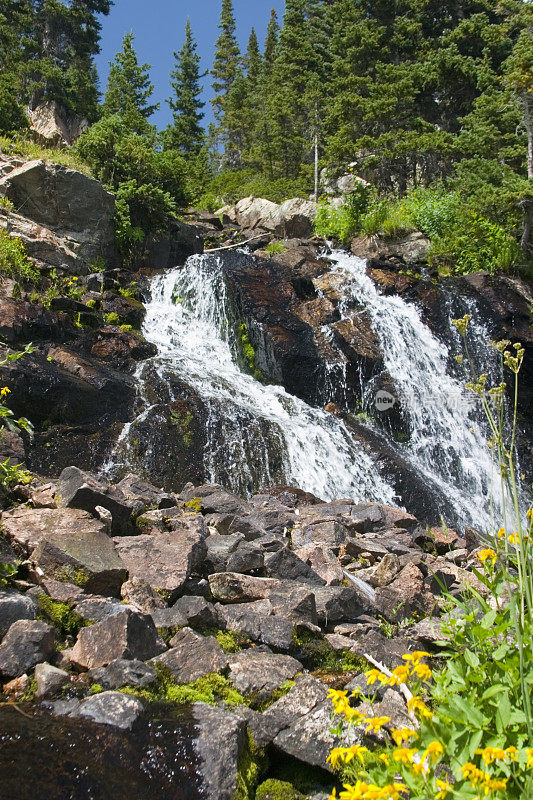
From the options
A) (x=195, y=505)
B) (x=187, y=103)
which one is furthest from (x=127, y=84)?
(x=195, y=505)

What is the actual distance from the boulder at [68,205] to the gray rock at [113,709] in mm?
13262

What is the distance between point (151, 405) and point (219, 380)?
2053mm

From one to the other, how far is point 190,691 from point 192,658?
0.83ft

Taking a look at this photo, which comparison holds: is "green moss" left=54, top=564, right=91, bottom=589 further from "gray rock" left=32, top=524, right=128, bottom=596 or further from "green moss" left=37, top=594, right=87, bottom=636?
"green moss" left=37, top=594, right=87, bottom=636

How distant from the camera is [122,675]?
116 inches

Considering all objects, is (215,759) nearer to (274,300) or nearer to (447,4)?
(274,300)

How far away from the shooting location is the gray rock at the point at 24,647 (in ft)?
9.50

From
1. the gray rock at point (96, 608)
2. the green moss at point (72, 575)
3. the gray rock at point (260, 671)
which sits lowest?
the gray rock at point (260, 671)

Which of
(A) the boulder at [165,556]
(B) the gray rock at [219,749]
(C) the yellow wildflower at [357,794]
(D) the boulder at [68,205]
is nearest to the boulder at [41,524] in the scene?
(A) the boulder at [165,556]

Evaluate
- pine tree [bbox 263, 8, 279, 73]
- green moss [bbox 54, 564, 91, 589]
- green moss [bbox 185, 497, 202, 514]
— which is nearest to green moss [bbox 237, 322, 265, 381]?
green moss [bbox 185, 497, 202, 514]

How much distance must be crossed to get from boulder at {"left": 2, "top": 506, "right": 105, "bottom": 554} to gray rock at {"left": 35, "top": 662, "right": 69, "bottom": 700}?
4.49 feet

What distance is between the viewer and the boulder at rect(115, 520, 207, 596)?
4.22m

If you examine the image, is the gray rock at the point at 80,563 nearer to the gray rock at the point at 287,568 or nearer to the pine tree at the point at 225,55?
the gray rock at the point at 287,568

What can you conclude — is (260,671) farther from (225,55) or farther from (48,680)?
(225,55)
